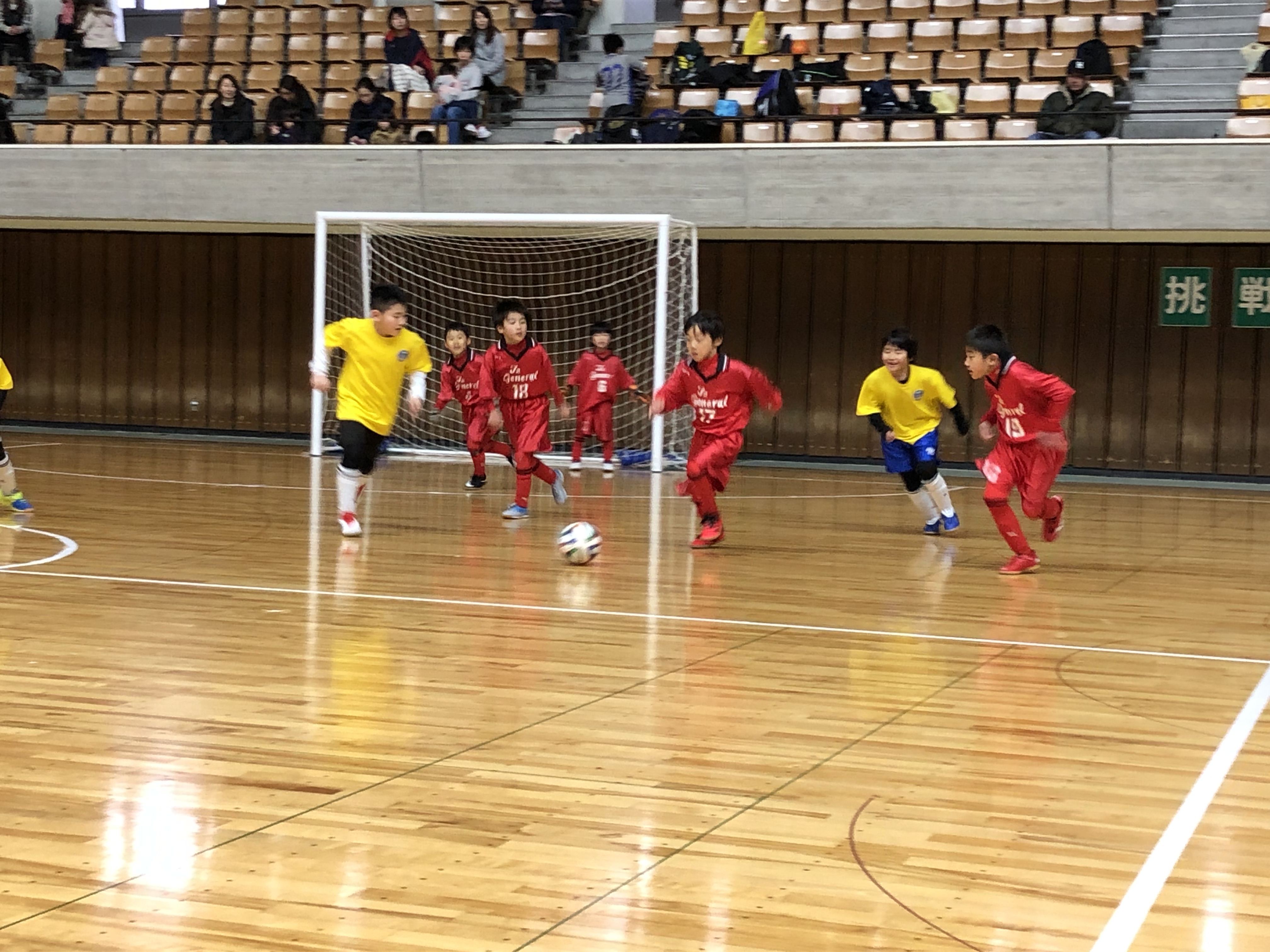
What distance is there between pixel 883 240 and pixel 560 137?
400 cm

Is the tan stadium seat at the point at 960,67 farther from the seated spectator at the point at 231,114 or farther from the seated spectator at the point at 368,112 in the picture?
the seated spectator at the point at 231,114

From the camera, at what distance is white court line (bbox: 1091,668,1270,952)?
351 centimetres

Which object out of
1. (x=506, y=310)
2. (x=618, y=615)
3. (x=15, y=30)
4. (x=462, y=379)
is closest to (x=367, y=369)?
(x=506, y=310)

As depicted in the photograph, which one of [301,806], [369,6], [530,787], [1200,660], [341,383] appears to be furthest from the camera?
[369,6]

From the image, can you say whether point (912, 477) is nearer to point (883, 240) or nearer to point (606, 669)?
point (606, 669)

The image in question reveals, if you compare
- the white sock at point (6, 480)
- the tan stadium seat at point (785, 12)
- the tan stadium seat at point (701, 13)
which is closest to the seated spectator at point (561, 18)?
the tan stadium seat at point (701, 13)

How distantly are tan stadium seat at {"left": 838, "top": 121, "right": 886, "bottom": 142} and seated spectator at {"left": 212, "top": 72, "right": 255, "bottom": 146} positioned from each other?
6872 millimetres

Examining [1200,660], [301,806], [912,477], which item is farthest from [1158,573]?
[301,806]

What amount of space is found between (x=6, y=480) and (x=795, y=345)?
1020 cm

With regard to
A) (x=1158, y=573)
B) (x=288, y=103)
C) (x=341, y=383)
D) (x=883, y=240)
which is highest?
(x=288, y=103)

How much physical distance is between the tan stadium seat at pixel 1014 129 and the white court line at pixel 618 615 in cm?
966

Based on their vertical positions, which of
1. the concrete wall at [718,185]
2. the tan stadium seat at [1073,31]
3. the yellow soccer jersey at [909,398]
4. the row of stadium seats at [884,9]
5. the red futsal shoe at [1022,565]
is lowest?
the red futsal shoe at [1022,565]

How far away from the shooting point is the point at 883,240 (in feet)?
60.8

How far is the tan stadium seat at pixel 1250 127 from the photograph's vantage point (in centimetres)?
1483
